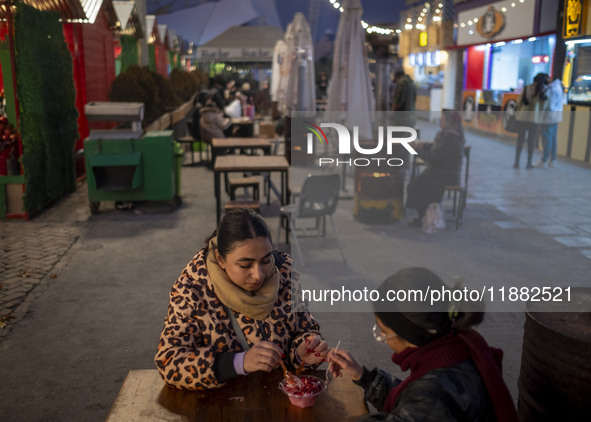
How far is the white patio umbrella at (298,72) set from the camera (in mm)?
15219

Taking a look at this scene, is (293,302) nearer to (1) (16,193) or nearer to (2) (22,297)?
(2) (22,297)

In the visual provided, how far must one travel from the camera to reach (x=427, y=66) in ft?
111

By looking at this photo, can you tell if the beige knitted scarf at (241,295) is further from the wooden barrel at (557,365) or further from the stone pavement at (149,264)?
the stone pavement at (149,264)

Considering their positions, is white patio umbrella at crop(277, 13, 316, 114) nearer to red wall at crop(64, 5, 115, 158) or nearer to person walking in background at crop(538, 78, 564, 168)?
red wall at crop(64, 5, 115, 158)

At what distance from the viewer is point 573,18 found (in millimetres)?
14828

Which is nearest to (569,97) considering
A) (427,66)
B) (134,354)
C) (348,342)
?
(348,342)

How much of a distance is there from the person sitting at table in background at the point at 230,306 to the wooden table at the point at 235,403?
82mm

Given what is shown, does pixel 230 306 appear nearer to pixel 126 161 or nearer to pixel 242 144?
pixel 126 161

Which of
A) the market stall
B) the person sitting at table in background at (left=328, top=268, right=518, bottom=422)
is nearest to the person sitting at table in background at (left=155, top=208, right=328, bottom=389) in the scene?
the person sitting at table in background at (left=328, top=268, right=518, bottom=422)

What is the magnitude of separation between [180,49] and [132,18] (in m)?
13.5

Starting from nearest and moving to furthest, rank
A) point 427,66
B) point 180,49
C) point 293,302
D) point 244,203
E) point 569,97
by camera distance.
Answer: point 293,302
point 244,203
point 569,97
point 180,49
point 427,66

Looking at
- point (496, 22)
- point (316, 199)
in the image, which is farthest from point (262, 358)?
point (496, 22)

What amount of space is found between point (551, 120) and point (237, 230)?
12087 mm

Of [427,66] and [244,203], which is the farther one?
[427,66]
